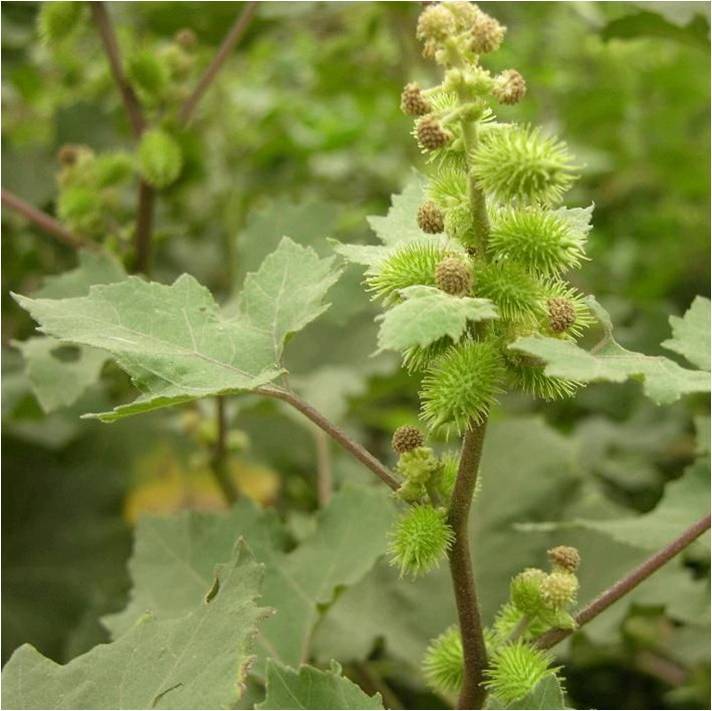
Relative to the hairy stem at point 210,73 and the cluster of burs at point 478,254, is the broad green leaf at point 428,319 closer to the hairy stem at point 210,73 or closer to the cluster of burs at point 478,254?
the cluster of burs at point 478,254

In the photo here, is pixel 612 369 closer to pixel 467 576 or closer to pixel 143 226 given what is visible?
pixel 467 576

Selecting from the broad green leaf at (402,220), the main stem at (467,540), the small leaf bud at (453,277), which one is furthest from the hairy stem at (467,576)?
the broad green leaf at (402,220)

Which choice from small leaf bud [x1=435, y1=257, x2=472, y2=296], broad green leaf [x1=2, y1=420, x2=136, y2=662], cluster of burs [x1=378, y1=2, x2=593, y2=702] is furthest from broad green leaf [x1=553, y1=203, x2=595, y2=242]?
broad green leaf [x1=2, y1=420, x2=136, y2=662]

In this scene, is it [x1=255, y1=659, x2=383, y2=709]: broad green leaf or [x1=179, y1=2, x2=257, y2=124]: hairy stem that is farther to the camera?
[x1=179, y1=2, x2=257, y2=124]: hairy stem

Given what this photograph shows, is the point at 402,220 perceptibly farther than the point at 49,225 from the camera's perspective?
No

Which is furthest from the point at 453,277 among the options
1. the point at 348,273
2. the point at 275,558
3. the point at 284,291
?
the point at 348,273

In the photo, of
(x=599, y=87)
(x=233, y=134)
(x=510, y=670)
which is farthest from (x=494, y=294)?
(x=599, y=87)

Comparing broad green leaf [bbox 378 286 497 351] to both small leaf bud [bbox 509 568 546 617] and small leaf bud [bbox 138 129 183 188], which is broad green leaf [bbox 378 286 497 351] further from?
small leaf bud [bbox 138 129 183 188]
